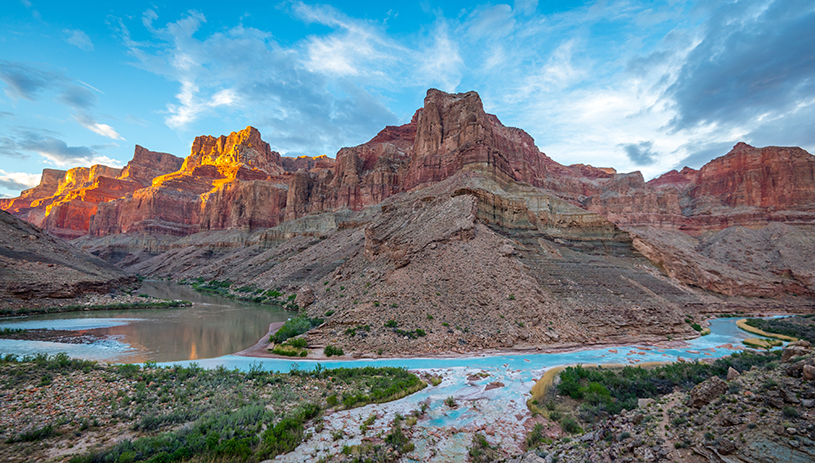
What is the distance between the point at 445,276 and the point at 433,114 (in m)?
38.2

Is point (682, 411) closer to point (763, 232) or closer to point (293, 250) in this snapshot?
point (293, 250)

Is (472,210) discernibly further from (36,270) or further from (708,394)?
(36,270)

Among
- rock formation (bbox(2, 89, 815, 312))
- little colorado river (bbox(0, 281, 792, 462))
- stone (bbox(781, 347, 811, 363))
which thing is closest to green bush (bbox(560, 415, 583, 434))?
little colorado river (bbox(0, 281, 792, 462))

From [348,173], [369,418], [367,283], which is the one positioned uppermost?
[348,173]

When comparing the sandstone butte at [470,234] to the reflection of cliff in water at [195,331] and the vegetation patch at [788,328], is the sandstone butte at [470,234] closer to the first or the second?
the vegetation patch at [788,328]

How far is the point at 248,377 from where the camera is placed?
42.6 ft

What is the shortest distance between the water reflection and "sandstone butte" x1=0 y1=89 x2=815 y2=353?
555 centimetres

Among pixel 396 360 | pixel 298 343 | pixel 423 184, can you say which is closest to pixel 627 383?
pixel 396 360

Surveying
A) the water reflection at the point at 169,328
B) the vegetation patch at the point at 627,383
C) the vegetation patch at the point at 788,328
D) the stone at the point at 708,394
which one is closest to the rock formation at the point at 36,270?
the water reflection at the point at 169,328

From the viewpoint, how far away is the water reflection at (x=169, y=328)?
60.6ft

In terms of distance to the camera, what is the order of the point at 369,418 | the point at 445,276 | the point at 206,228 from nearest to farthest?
the point at 369,418, the point at 445,276, the point at 206,228

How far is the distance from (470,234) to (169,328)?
2428cm

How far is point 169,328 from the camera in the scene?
25.2 m

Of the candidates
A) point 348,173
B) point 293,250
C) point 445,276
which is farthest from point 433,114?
point 445,276
